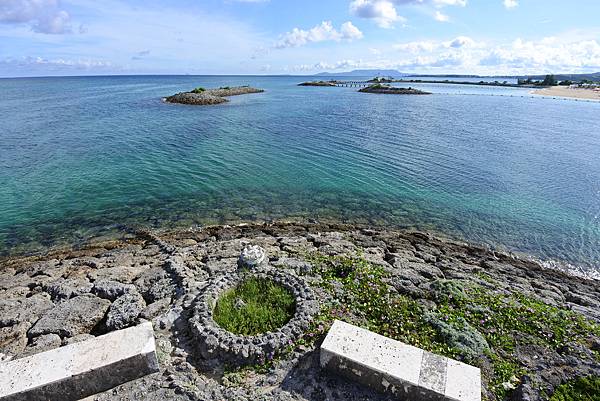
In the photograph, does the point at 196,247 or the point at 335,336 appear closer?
the point at 335,336

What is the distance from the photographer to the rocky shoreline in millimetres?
8859

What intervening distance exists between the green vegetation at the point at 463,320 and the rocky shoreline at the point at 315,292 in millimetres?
50

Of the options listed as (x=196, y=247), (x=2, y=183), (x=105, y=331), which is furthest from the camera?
(x=2, y=183)

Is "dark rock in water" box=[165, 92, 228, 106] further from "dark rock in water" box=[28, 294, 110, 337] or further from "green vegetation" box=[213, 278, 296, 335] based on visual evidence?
"green vegetation" box=[213, 278, 296, 335]

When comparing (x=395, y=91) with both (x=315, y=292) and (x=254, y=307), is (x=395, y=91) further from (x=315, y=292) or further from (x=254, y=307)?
(x=254, y=307)

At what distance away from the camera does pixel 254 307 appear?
36.7 ft

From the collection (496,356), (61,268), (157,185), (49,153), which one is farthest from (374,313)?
(49,153)

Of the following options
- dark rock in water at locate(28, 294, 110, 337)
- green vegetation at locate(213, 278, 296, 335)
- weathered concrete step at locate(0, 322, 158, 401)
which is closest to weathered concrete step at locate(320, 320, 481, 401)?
green vegetation at locate(213, 278, 296, 335)

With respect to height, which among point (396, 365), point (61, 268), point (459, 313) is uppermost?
point (396, 365)

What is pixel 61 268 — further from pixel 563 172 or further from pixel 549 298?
pixel 563 172

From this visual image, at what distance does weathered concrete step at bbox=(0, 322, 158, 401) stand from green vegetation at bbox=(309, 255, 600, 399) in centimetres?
487

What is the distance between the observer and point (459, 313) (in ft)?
37.5

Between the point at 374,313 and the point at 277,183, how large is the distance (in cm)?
1700

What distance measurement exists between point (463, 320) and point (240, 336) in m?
7.28
